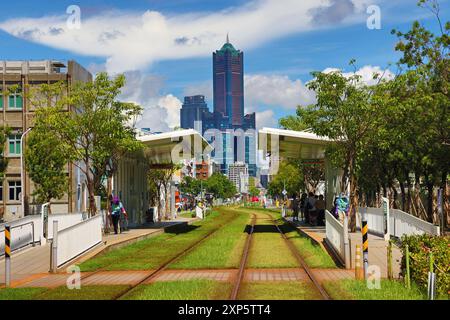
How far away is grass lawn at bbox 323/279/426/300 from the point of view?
12028 mm

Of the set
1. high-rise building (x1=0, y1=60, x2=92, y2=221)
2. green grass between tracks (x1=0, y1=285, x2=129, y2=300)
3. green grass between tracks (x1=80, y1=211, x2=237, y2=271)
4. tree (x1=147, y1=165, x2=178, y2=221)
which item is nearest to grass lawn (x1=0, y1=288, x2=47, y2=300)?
green grass between tracks (x1=0, y1=285, x2=129, y2=300)

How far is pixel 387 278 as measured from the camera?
14.8m

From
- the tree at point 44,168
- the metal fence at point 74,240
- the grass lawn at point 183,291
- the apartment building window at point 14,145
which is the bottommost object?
the grass lawn at point 183,291

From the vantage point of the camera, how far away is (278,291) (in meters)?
13.1

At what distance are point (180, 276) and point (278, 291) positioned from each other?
3665 mm

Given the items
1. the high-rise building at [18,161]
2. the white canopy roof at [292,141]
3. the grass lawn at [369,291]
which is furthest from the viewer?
the high-rise building at [18,161]

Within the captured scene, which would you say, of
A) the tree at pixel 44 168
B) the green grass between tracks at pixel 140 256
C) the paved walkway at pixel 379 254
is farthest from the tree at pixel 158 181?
the paved walkway at pixel 379 254

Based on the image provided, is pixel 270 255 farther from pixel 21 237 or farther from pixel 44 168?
pixel 44 168

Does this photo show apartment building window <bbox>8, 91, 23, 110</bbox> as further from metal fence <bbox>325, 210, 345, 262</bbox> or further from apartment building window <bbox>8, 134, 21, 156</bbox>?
metal fence <bbox>325, 210, 345, 262</bbox>

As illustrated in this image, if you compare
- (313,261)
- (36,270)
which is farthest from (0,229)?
(313,261)

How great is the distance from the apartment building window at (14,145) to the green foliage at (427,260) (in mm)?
55611

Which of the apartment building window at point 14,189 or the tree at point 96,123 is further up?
the tree at point 96,123

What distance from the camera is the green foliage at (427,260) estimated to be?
1230cm

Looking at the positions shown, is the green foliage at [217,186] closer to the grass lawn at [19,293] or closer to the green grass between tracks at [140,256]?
the green grass between tracks at [140,256]
